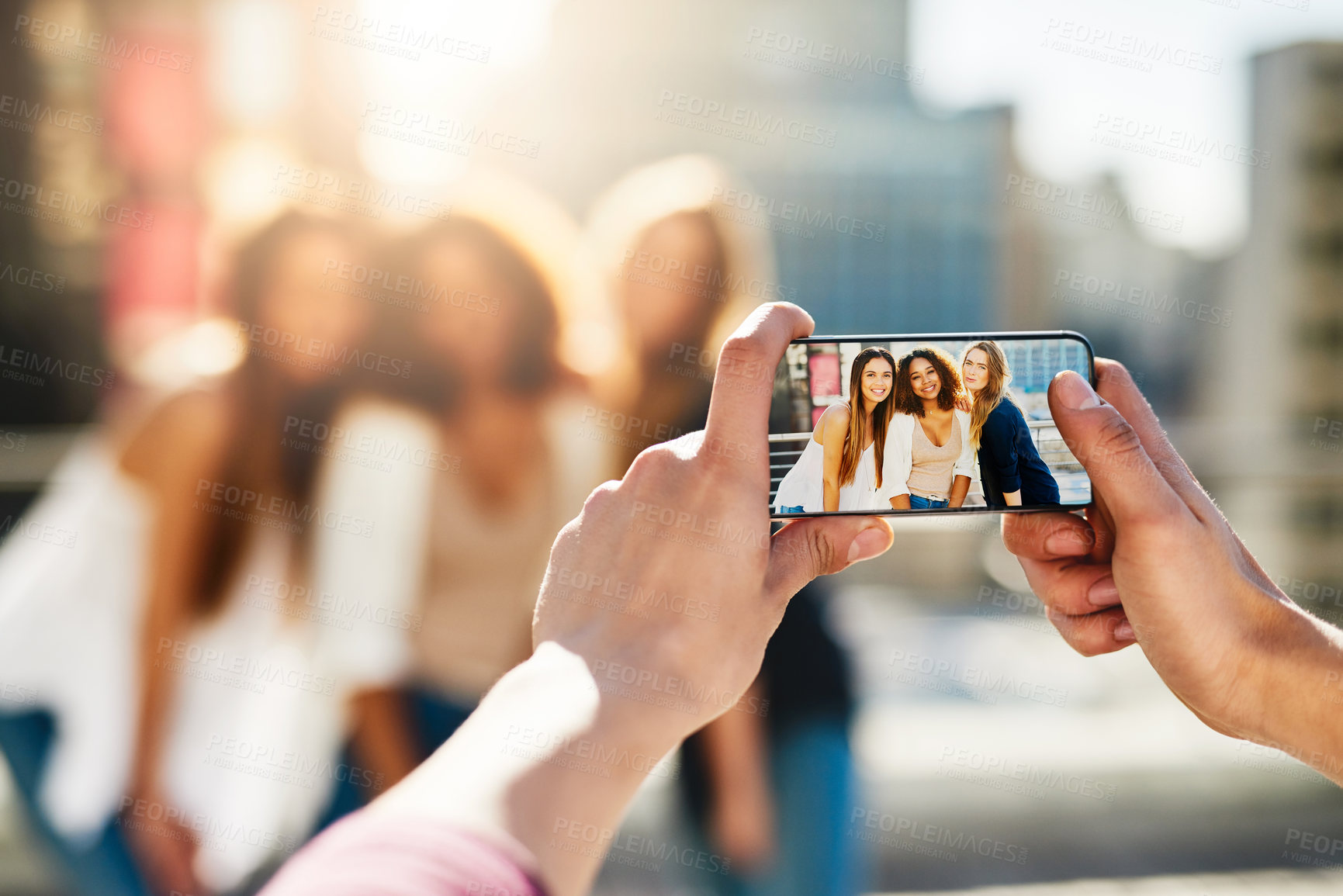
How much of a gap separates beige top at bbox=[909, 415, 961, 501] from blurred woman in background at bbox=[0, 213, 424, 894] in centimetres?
130

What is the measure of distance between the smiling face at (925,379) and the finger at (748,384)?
0.16 m

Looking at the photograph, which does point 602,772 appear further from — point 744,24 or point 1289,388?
point 744,24

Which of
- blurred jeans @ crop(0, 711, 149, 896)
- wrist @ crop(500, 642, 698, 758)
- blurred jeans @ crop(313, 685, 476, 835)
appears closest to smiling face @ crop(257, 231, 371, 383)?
blurred jeans @ crop(313, 685, 476, 835)

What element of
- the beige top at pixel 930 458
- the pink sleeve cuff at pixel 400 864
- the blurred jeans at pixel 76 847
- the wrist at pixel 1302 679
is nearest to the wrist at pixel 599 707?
the pink sleeve cuff at pixel 400 864

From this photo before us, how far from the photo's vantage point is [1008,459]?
3.31 ft

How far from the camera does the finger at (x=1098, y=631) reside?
1.14m

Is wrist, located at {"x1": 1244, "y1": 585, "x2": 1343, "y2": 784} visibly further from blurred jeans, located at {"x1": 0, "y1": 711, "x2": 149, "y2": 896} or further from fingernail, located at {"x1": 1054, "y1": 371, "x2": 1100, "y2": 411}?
blurred jeans, located at {"x1": 0, "y1": 711, "x2": 149, "y2": 896}

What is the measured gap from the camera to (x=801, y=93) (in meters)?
66.8

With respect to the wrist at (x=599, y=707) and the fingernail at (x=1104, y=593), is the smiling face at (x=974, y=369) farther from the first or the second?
the wrist at (x=599, y=707)

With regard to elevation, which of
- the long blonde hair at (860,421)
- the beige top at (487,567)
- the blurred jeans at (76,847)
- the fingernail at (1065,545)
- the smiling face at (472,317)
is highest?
the smiling face at (472,317)

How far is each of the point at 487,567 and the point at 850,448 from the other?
107 centimetres

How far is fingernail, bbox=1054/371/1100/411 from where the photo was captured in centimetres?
98

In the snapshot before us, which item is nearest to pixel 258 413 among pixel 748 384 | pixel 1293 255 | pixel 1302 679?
pixel 748 384

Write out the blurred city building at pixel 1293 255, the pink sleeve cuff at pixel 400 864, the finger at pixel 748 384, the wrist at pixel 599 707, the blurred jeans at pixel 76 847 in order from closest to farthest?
the pink sleeve cuff at pixel 400 864 → the wrist at pixel 599 707 → the finger at pixel 748 384 → the blurred jeans at pixel 76 847 → the blurred city building at pixel 1293 255
